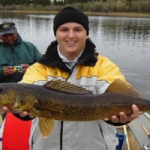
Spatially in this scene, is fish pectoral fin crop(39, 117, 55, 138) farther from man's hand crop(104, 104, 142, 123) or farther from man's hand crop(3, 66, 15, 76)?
man's hand crop(3, 66, 15, 76)

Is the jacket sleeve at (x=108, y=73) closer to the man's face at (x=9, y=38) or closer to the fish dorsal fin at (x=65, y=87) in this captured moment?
the fish dorsal fin at (x=65, y=87)

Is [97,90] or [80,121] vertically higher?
→ [97,90]

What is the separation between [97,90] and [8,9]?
309ft

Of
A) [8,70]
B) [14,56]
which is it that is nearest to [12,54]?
[14,56]

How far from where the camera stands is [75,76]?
3.02 meters

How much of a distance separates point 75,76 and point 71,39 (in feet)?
1.40

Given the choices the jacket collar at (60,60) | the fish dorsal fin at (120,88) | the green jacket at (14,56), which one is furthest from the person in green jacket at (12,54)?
the fish dorsal fin at (120,88)

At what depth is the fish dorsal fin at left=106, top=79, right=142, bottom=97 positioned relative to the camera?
2807 millimetres

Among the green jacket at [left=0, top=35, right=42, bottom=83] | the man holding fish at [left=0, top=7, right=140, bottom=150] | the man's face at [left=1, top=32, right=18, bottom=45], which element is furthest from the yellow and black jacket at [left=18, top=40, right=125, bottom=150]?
the man's face at [left=1, top=32, right=18, bottom=45]

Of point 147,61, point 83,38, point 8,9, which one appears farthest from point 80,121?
point 8,9

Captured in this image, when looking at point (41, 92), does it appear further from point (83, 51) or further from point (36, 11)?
point (36, 11)

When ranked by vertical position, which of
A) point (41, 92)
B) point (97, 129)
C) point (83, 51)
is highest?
point (83, 51)

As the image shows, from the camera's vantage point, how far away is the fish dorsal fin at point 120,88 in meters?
2.81

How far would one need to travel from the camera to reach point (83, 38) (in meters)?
3.05
